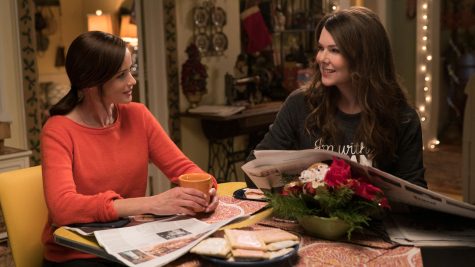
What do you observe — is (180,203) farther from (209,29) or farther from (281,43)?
(281,43)

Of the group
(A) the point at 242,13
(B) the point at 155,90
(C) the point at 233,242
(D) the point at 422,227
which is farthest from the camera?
(A) the point at 242,13

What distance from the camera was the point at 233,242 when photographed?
118cm

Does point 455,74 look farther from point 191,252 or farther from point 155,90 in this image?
point 191,252

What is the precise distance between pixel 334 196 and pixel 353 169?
0.11 metres

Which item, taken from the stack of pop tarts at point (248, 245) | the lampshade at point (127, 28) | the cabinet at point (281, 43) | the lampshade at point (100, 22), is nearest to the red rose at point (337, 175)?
the stack of pop tarts at point (248, 245)

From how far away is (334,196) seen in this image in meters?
1.25

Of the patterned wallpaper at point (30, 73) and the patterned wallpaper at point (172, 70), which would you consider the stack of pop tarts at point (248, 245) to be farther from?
the patterned wallpaper at point (172, 70)

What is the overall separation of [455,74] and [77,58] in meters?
4.79

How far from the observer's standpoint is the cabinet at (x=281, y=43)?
473 centimetres

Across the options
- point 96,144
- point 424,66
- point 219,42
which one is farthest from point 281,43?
point 96,144

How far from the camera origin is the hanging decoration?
4.33 m

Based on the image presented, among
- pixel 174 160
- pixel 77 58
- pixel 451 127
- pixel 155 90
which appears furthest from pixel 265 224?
pixel 451 127

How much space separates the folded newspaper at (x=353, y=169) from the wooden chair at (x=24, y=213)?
696 millimetres

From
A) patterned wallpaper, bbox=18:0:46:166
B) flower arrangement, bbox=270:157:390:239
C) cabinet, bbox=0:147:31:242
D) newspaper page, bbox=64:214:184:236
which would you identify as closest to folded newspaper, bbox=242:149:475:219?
flower arrangement, bbox=270:157:390:239
